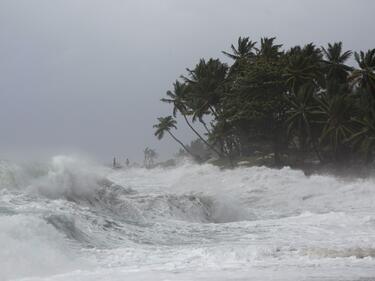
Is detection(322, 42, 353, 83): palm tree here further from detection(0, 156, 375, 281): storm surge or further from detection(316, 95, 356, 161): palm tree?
detection(0, 156, 375, 281): storm surge

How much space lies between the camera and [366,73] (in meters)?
36.1

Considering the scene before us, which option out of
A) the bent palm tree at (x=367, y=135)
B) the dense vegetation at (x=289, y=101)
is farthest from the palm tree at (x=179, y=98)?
the bent palm tree at (x=367, y=135)

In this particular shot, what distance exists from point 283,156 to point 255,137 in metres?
2.86

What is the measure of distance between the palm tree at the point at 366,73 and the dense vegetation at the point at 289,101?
0.22ft

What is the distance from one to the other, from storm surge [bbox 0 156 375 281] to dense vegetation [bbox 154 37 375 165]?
16344 millimetres

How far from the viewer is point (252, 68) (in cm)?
4462

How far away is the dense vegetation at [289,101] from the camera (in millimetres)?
37219

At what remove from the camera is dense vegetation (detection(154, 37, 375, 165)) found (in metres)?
37.2

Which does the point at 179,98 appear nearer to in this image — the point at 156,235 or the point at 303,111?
the point at 303,111

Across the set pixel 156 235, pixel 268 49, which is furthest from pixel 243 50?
pixel 156 235

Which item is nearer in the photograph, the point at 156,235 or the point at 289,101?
the point at 156,235

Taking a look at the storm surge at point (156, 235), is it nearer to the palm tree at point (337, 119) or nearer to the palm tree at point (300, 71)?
the palm tree at point (337, 119)

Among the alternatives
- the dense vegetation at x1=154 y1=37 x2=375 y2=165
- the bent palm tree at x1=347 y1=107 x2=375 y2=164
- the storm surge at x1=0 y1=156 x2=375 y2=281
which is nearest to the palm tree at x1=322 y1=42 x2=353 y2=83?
the dense vegetation at x1=154 y1=37 x2=375 y2=165

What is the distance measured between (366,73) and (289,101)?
6.80m
